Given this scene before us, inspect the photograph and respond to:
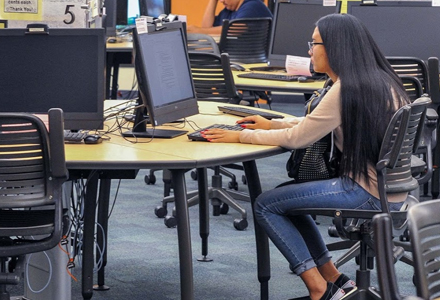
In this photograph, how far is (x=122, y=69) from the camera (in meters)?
9.83

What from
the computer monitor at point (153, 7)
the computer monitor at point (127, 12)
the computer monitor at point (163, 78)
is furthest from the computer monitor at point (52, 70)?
the computer monitor at point (127, 12)

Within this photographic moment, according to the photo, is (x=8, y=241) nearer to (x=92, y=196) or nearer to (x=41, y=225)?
(x=41, y=225)

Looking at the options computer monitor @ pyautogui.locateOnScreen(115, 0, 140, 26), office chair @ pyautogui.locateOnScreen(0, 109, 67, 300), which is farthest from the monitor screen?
office chair @ pyautogui.locateOnScreen(0, 109, 67, 300)

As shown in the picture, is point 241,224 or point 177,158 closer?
point 177,158

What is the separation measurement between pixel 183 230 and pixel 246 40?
356 cm

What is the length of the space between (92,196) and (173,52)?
689mm

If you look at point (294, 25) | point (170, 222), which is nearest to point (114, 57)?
point (294, 25)

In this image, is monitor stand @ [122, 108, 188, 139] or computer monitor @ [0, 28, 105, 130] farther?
monitor stand @ [122, 108, 188, 139]

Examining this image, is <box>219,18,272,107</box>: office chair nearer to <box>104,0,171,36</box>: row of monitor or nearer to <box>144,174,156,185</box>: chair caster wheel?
<box>144,174,156,185</box>: chair caster wheel

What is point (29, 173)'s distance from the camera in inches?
111

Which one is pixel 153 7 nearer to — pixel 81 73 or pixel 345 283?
pixel 81 73

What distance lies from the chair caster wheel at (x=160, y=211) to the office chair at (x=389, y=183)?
1.84m

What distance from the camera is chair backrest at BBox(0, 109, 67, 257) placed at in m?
2.77

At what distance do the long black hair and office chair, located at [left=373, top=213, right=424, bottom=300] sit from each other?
4.38ft
